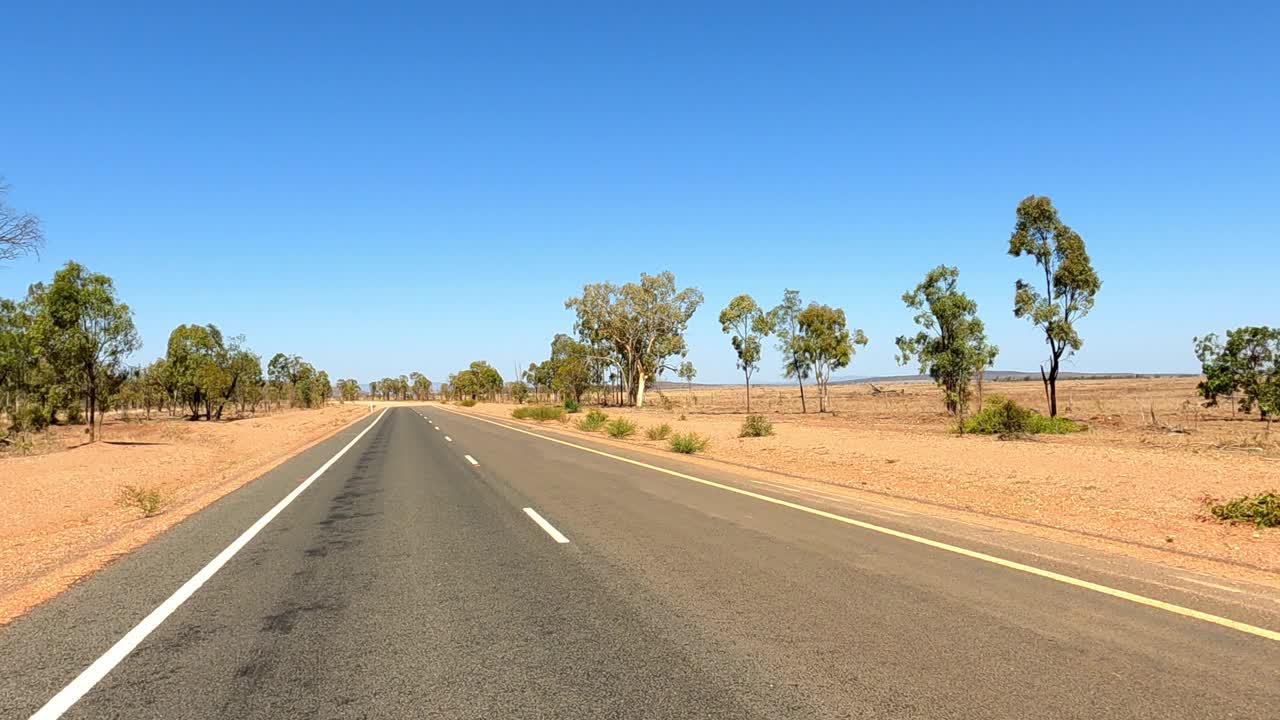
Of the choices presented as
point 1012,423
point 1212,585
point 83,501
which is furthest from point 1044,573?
point 1012,423

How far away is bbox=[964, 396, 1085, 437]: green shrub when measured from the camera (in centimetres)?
2588

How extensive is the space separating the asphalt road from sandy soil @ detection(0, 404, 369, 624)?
58cm

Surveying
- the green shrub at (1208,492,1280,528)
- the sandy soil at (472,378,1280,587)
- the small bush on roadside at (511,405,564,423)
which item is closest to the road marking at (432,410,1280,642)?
the sandy soil at (472,378,1280,587)

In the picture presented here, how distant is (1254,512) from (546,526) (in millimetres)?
9374

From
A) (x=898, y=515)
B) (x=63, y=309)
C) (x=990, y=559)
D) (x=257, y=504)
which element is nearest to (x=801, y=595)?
(x=990, y=559)

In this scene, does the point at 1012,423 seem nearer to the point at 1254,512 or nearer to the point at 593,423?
the point at 1254,512

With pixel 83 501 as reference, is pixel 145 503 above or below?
above

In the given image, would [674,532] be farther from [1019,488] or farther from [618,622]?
[1019,488]

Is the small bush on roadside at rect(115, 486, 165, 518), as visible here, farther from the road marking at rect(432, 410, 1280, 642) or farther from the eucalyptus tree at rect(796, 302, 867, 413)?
the eucalyptus tree at rect(796, 302, 867, 413)

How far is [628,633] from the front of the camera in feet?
15.0

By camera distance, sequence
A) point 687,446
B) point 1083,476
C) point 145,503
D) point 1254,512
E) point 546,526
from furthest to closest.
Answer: point 687,446 → point 1083,476 → point 145,503 → point 1254,512 → point 546,526

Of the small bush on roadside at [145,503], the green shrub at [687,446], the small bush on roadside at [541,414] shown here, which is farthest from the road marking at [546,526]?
the small bush on roadside at [541,414]

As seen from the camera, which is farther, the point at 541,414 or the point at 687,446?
the point at 541,414

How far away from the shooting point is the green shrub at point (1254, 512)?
344 inches
